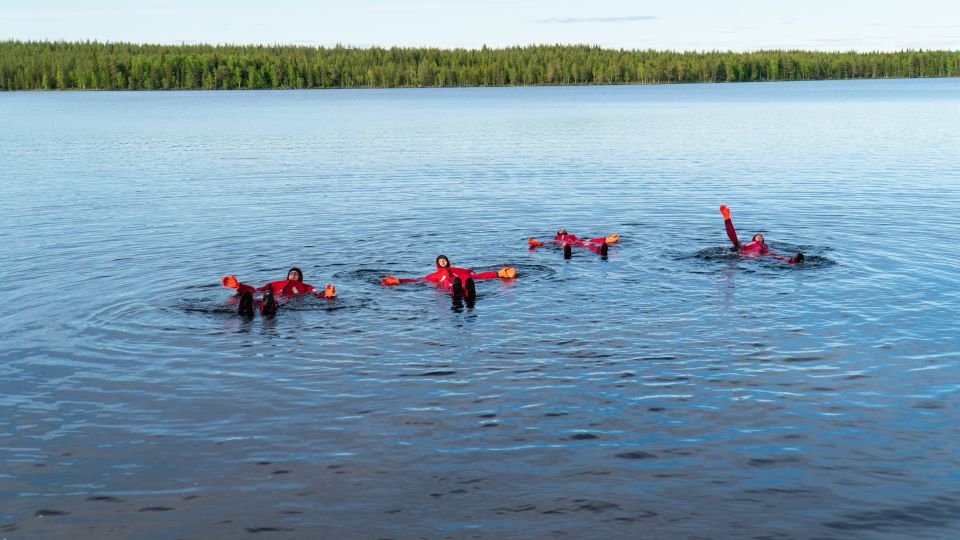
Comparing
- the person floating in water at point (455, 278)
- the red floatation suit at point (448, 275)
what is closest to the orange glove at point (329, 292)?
the person floating in water at point (455, 278)

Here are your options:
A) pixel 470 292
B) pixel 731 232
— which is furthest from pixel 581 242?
pixel 470 292

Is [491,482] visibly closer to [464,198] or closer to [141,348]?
[141,348]

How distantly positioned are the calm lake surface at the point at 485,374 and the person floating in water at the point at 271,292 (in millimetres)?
383

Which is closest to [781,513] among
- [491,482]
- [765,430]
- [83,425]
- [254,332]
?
[765,430]

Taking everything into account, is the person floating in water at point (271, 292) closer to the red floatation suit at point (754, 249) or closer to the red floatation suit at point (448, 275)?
the red floatation suit at point (448, 275)

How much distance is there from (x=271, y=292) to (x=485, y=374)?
6.86 metres

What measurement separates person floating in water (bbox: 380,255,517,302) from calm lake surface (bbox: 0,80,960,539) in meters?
0.38

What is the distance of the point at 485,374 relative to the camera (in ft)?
61.9

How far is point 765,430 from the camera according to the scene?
15.8 m

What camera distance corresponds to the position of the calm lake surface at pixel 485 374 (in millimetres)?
13398

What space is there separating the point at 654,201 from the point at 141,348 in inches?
1116

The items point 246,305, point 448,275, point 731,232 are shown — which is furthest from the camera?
point 731,232

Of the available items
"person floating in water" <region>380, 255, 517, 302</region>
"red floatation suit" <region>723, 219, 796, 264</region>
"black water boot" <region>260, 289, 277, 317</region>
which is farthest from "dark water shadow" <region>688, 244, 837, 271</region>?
"black water boot" <region>260, 289, 277, 317</region>

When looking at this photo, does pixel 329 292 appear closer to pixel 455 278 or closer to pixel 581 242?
pixel 455 278
